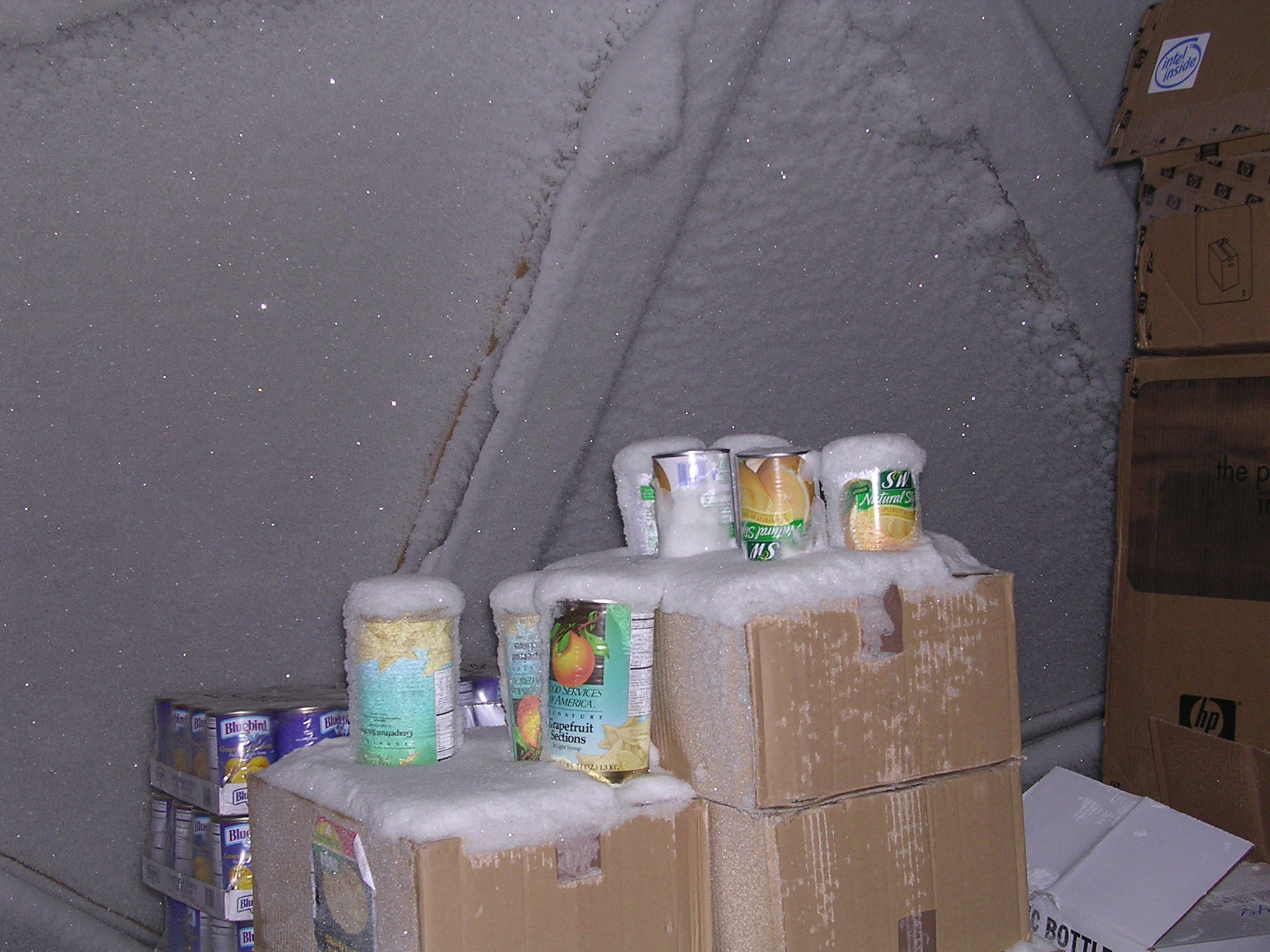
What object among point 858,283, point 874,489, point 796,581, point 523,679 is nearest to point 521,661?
point 523,679

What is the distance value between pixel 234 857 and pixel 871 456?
111 cm

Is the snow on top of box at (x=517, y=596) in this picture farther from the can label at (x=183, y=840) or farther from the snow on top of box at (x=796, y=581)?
the can label at (x=183, y=840)

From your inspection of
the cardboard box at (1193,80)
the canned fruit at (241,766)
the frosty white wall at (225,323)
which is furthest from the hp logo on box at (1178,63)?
the canned fruit at (241,766)

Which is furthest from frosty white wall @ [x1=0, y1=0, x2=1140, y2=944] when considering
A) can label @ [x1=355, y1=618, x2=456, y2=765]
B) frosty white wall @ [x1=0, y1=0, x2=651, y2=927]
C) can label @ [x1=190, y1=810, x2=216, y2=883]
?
can label @ [x1=355, y1=618, x2=456, y2=765]

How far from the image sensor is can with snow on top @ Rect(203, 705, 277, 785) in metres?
1.69

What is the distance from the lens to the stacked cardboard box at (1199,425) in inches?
72.1

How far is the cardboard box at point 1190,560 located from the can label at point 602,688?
3.60 feet

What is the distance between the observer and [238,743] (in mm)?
1697

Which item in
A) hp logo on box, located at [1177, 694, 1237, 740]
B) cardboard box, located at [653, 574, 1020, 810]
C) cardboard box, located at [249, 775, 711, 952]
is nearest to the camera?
cardboard box, located at [249, 775, 711, 952]

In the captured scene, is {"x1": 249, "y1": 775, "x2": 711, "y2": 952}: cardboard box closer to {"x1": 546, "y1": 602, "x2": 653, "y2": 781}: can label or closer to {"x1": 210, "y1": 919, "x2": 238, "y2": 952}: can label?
{"x1": 546, "y1": 602, "x2": 653, "y2": 781}: can label

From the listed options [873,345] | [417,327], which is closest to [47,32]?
[417,327]

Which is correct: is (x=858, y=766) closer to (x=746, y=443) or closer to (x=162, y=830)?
(x=746, y=443)

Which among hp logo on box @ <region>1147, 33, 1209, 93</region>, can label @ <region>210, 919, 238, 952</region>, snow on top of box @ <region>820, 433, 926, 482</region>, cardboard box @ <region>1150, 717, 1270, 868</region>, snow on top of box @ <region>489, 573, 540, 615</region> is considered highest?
hp logo on box @ <region>1147, 33, 1209, 93</region>

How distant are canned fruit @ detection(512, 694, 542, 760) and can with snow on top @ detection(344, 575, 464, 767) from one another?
0.29ft
